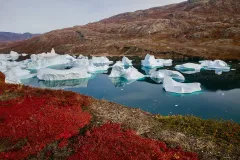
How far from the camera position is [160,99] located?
33969 millimetres

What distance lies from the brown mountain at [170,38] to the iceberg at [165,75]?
3013 cm

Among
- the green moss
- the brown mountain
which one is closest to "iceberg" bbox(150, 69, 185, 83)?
the green moss

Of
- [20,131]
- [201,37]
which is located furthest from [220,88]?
[201,37]

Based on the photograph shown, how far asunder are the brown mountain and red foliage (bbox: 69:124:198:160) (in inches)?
2466

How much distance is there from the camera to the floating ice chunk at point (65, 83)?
152 feet

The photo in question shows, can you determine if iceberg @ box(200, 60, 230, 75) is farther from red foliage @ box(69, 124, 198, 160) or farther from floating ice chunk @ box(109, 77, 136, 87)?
red foliage @ box(69, 124, 198, 160)

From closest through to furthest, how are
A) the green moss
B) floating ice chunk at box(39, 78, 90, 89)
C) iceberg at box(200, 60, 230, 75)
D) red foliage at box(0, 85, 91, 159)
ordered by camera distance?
red foliage at box(0, 85, 91, 159) → the green moss → floating ice chunk at box(39, 78, 90, 89) → iceberg at box(200, 60, 230, 75)

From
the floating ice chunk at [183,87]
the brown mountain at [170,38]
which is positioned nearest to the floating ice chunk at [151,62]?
the brown mountain at [170,38]

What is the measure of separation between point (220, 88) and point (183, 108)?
13.9 metres

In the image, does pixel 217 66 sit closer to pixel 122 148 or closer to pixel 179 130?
pixel 179 130

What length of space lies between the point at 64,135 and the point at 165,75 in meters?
34.4

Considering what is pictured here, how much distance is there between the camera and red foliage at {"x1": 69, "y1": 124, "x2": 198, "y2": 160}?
12.6 meters

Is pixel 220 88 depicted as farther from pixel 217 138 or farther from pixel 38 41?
pixel 38 41

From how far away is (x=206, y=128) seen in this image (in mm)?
17062
